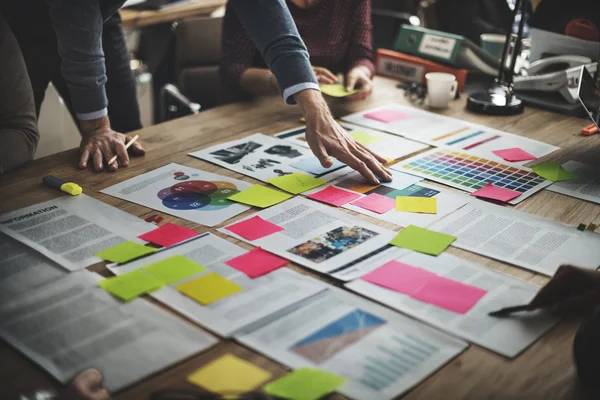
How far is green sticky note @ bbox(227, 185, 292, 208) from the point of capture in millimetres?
1462

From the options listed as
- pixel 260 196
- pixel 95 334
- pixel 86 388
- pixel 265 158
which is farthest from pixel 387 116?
pixel 86 388

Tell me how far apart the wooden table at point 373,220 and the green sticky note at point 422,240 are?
30 millimetres

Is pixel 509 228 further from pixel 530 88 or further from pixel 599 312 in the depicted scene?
pixel 530 88

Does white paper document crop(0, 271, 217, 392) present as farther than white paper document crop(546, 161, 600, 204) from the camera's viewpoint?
No

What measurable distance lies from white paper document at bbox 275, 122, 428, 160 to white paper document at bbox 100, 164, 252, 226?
349mm

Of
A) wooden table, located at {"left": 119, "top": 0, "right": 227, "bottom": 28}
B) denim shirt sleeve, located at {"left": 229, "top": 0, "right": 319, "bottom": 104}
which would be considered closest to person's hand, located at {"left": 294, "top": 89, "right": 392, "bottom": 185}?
denim shirt sleeve, located at {"left": 229, "top": 0, "right": 319, "bottom": 104}

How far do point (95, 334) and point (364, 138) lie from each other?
3.52 ft

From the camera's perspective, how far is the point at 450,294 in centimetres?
112

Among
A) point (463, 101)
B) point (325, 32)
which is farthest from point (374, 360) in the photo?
point (325, 32)

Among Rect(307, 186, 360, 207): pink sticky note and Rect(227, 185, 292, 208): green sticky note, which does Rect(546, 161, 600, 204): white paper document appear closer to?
Rect(307, 186, 360, 207): pink sticky note

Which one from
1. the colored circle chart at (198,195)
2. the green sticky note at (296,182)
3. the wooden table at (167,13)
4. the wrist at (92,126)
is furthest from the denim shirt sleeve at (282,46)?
the wooden table at (167,13)

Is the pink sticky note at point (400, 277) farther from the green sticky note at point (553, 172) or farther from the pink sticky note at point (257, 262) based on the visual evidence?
the green sticky note at point (553, 172)

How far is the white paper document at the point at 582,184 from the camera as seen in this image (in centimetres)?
155

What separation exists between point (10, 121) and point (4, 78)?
11 cm
